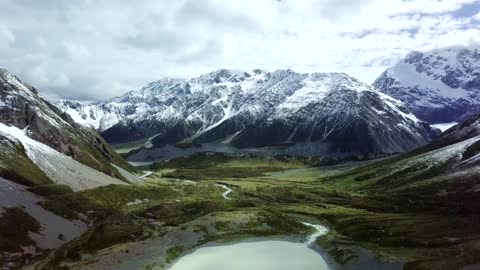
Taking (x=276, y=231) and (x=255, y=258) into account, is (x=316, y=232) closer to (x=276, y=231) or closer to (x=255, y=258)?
(x=276, y=231)

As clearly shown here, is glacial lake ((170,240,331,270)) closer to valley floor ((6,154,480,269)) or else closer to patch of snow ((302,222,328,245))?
valley floor ((6,154,480,269))

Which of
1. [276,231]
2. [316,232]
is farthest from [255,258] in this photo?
[316,232]

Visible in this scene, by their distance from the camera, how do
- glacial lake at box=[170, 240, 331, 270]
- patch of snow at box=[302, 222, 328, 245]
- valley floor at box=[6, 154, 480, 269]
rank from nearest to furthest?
valley floor at box=[6, 154, 480, 269]
glacial lake at box=[170, 240, 331, 270]
patch of snow at box=[302, 222, 328, 245]

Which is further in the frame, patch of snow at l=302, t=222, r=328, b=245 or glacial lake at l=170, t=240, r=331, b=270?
patch of snow at l=302, t=222, r=328, b=245

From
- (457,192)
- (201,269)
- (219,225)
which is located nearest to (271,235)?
(219,225)

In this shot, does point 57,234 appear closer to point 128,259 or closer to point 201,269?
point 128,259

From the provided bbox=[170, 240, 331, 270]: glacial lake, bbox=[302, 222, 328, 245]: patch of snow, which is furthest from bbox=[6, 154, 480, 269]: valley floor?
bbox=[170, 240, 331, 270]: glacial lake

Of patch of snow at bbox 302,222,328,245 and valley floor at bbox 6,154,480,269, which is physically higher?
valley floor at bbox 6,154,480,269

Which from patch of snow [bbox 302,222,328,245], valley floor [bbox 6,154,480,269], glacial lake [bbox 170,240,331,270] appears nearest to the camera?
valley floor [bbox 6,154,480,269]

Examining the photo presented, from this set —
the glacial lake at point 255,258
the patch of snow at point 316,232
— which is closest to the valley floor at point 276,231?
the patch of snow at point 316,232
